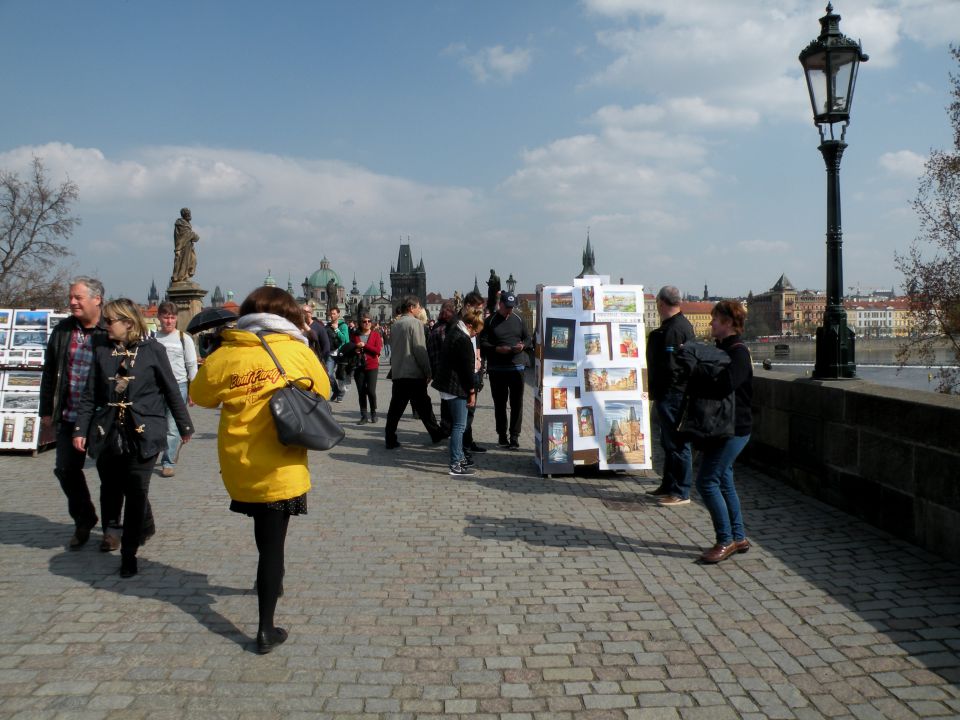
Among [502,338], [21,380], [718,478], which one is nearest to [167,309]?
[21,380]

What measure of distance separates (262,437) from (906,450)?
4434mm

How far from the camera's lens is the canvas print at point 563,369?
8078 millimetres

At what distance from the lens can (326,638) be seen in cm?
392

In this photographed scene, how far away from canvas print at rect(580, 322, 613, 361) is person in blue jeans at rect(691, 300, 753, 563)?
8.71 ft

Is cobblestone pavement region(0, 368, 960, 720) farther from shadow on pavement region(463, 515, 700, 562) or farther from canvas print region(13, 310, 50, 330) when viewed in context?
canvas print region(13, 310, 50, 330)

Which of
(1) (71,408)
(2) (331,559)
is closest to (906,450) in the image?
(2) (331,559)

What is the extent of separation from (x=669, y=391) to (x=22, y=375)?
799 centimetres

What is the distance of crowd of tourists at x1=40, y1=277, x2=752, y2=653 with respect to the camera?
3.80m

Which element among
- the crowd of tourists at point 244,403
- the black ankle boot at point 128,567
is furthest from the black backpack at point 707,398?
the black ankle boot at point 128,567

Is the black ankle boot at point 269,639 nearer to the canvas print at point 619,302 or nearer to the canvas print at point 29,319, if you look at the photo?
the canvas print at point 619,302

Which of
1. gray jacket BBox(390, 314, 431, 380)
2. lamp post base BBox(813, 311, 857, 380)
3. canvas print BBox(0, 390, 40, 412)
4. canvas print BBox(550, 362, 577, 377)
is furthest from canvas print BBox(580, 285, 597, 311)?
canvas print BBox(0, 390, 40, 412)

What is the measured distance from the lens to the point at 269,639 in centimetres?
375

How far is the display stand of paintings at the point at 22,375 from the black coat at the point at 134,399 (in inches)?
200

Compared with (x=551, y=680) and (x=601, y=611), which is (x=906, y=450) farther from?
(x=551, y=680)
